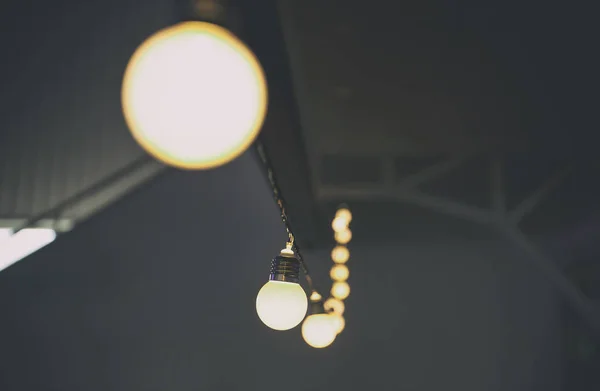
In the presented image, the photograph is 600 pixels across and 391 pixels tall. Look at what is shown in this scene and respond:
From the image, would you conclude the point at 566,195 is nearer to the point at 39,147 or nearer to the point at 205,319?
the point at 205,319

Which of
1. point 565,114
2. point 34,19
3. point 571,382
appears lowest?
point 571,382

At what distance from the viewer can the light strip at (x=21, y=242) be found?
616 cm

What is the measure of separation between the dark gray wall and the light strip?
90 millimetres

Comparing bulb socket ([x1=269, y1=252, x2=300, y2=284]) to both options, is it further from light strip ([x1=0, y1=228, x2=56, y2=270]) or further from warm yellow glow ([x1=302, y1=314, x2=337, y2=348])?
light strip ([x1=0, y1=228, x2=56, y2=270])

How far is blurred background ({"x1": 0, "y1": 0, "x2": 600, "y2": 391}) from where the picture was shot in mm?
4805

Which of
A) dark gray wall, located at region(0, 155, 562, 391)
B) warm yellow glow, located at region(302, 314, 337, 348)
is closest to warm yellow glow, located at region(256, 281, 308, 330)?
warm yellow glow, located at region(302, 314, 337, 348)

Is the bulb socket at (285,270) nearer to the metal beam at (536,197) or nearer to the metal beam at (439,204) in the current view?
the metal beam at (439,204)

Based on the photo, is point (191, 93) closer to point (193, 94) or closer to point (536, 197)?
point (193, 94)

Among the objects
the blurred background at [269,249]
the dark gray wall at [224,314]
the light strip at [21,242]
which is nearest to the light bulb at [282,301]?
the blurred background at [269,249]

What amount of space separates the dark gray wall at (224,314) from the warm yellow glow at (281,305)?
13.4 ft

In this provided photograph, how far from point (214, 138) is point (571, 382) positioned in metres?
6.59

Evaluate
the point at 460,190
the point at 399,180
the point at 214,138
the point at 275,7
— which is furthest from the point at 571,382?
Answer: the point at 214,138

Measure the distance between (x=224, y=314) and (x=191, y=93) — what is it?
5668 millimetres

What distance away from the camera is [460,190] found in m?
6.15
